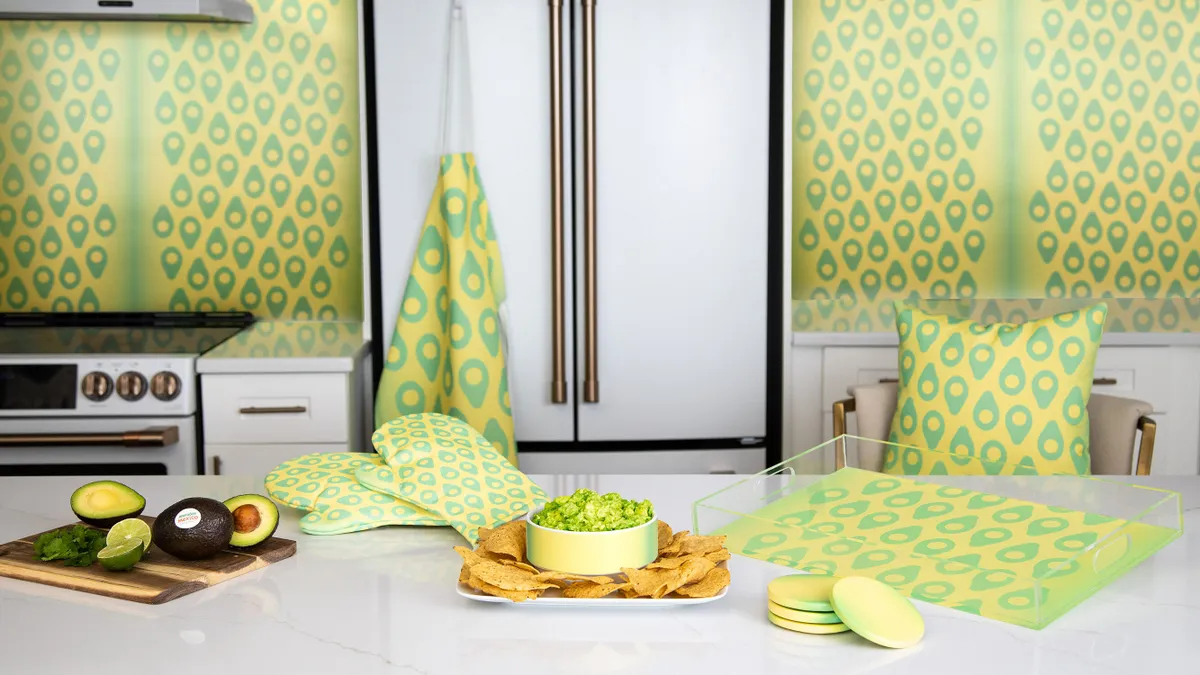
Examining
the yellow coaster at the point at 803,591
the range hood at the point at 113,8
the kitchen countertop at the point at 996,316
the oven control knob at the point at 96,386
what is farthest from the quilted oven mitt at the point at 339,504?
the range hood at the point at 113,8

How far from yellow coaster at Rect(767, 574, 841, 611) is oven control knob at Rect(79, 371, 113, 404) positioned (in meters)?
2.10

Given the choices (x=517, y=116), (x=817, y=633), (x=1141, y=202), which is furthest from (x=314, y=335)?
(x=1141, y=202)

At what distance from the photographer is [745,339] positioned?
3068mm

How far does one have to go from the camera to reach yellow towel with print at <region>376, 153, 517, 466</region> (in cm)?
293

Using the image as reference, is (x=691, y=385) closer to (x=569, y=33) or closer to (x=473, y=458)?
(x=569, y=33)

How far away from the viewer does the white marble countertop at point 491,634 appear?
103cm

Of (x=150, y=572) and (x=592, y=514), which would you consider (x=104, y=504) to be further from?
(x=592, y=514)

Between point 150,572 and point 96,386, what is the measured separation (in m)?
1.68

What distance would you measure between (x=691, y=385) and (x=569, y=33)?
1.00 m

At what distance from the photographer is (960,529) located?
4.53 feet

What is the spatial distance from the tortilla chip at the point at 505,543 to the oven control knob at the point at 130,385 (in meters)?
1.75

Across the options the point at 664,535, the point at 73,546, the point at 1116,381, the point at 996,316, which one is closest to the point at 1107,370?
the point at 1116,381

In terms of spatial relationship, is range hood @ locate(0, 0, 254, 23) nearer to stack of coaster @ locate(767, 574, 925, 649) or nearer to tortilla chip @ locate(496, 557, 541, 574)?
tortilla chip @ locate(496, 557, 541, 574)

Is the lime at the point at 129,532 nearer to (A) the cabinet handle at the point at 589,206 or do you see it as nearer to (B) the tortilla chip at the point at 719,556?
(B) the tortilla chip at the point at 719,556
